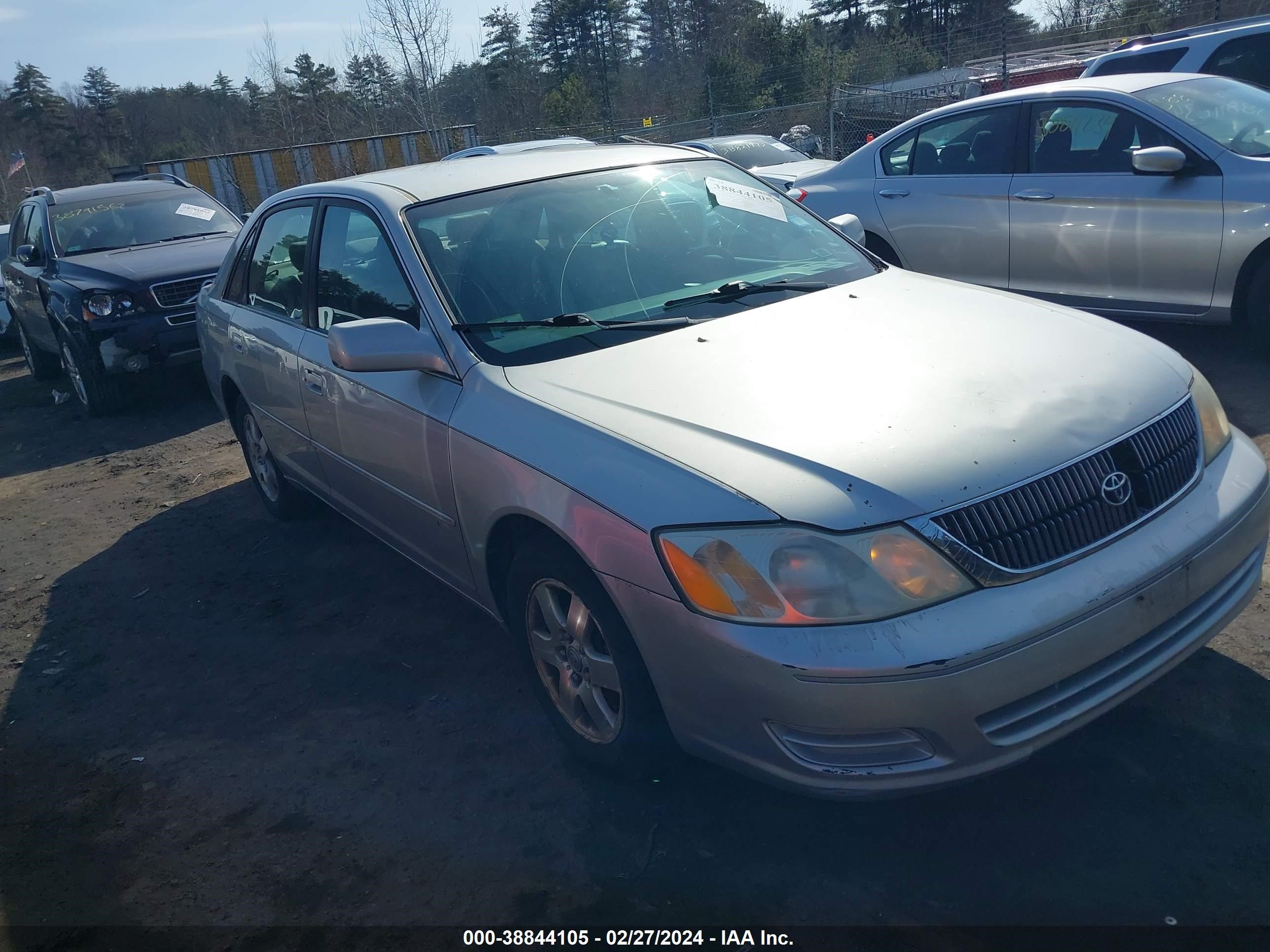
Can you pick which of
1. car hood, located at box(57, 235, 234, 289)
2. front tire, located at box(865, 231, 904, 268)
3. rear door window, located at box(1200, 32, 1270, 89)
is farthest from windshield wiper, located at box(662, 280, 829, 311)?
rear door window, located at box(1200, 32, 1270, 89)

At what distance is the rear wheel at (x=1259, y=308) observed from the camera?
537 cm

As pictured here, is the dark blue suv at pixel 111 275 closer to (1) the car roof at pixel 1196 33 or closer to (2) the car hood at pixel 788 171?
(2) the car hood at pixel 788 171

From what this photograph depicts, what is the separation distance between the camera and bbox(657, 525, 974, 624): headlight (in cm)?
225

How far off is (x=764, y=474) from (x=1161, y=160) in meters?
4.33

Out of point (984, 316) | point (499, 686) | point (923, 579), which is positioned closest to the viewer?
point (923, 579)

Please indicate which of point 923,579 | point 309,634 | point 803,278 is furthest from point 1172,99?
point 309,634

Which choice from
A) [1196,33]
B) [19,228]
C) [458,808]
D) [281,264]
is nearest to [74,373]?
[19,228]

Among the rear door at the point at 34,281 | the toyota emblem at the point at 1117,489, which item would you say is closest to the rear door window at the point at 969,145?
the toyota emblem at the point at 1117,489

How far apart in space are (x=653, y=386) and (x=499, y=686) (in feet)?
4.63

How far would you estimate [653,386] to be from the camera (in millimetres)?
2863

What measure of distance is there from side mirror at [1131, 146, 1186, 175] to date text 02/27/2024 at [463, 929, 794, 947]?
484 cm

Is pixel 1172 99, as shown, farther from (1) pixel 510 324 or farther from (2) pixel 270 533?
(2) pixel 270 533

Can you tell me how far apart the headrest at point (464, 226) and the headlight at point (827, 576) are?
5.84 ft

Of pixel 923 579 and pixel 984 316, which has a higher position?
pixel 984 316
